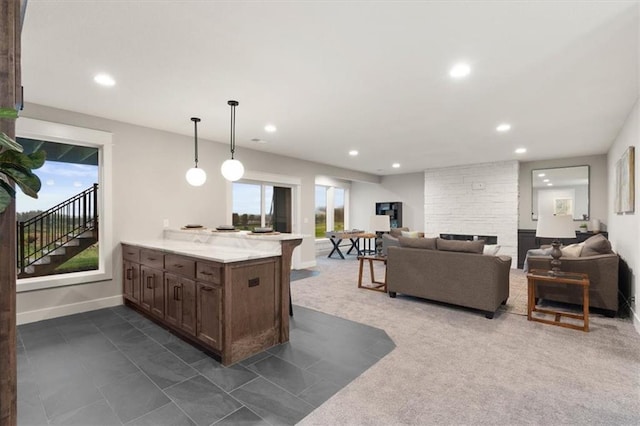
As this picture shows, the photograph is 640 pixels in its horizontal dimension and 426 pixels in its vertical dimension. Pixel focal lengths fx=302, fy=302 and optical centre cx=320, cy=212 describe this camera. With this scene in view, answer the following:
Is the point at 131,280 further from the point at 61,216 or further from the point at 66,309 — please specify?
the point at 61,216

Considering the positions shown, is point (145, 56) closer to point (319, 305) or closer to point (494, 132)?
point (319, 305)

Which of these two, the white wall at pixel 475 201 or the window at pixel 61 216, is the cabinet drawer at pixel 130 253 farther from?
the white wall at pixel 475 201

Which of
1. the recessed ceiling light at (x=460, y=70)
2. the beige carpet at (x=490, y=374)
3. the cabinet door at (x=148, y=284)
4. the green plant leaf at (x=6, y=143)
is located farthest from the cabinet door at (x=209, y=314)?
the recessed ceiling light at (x=460, y=70)

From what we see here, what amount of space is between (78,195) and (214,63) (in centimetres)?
316

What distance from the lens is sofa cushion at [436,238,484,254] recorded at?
3.79m

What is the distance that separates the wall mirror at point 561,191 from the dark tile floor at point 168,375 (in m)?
6.24

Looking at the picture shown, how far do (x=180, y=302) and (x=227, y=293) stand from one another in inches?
31.3

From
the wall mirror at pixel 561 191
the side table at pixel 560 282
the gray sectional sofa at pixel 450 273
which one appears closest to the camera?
the side table at pixel 560 282

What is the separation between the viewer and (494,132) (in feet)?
15.6

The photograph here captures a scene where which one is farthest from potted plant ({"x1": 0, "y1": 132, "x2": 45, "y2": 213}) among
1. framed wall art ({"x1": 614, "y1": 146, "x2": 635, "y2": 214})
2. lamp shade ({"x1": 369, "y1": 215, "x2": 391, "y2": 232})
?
framed wall art ({"x1": 614, "y1": 146, "x2": 635, "y2": 214})

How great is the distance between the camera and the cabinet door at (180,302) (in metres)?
2.80

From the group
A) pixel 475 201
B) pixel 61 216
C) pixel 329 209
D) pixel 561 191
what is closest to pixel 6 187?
pixel 61 216

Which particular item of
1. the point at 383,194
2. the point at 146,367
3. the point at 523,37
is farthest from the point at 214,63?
the point at 383,194

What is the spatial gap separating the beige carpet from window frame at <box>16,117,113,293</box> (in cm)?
315
